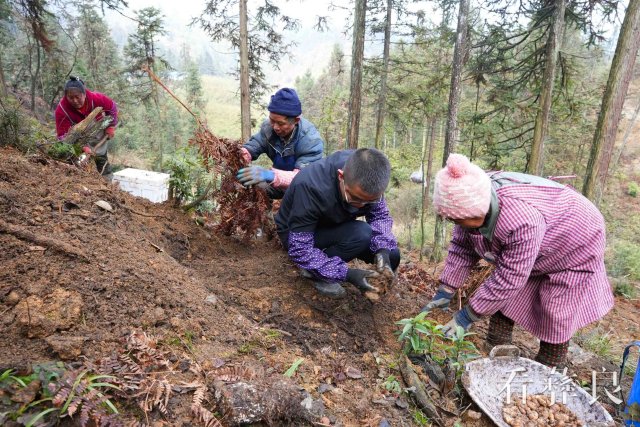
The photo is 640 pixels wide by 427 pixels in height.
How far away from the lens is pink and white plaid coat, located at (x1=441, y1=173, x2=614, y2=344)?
2.31 m

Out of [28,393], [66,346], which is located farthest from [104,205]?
[28,393]

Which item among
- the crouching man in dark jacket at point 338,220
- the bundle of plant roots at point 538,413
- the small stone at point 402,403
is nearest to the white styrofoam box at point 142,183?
the crouching man in dark jacket at point 338,220

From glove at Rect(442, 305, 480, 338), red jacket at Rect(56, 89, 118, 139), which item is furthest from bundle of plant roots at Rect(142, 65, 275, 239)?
glove at Rect(442, 305, 480, 338)

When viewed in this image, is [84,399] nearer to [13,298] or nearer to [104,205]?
[13,298]

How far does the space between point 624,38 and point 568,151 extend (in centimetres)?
2282

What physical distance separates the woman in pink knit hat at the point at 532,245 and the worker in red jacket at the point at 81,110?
444 centimetres

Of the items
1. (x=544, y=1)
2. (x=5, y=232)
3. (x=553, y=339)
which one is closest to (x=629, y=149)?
(x=544, y=1)

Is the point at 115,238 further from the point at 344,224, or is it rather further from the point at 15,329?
the point at 344,224

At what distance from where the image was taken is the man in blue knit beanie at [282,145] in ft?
12.4

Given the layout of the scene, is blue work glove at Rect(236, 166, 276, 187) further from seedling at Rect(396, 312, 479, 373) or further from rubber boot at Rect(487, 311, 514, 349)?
rubber boot at Rect(487, 311, 514, 349)

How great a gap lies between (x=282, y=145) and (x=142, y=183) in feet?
8.56

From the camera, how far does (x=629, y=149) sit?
1299 inches

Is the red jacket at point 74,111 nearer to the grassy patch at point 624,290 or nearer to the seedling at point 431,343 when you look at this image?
the seedling at point 431,343

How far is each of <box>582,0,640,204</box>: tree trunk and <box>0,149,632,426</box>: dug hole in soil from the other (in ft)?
14.2
